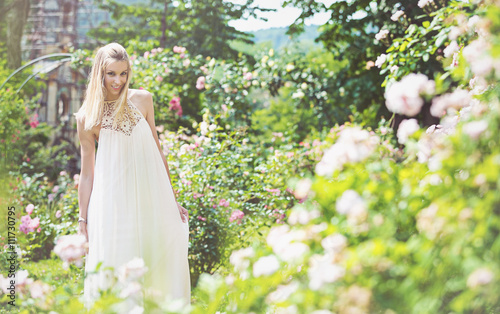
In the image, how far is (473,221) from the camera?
→ 1.20m

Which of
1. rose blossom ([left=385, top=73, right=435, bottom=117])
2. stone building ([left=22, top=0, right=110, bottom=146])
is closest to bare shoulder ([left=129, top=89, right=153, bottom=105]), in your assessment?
rose blossom ([left=385, top=73, right=435, bottom=117])

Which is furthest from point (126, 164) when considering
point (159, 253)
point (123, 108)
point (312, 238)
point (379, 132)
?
point (379, 132)

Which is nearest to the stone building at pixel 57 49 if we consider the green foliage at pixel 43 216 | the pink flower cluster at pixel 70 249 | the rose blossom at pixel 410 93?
the green foliage at pixel 43 216

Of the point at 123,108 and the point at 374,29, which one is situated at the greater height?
the point at 374,29

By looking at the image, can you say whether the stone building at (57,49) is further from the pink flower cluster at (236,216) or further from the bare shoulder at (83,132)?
the bare shoulder at (83,132)

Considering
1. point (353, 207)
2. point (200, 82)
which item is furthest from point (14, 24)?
point (353, 207)

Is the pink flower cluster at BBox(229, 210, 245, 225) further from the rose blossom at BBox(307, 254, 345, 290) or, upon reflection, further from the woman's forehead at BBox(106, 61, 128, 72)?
the rose blossom at BBox(307, 254, 345, 290)

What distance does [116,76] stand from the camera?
8.71 feet

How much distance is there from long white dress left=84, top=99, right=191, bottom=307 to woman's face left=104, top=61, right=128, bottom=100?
0.11 metres

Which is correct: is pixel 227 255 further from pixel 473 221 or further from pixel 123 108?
pixel 473 221

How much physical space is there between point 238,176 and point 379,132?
6.85 feet

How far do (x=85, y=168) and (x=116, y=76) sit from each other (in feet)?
1.83

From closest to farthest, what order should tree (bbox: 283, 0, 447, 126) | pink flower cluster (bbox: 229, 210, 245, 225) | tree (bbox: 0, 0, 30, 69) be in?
pink flower cluster (bbox: 229, 210, 245, 225)
tree (bbox: 283, 0, 447, 126)
tree (bbox: 0, 0, 30, 69)

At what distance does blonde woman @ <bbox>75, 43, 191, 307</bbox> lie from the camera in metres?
2.59
